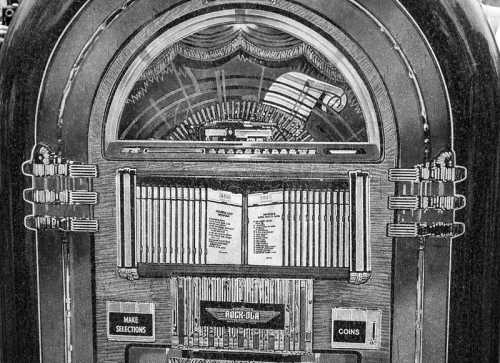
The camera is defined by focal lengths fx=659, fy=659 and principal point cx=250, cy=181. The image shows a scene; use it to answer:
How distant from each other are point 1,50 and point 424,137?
937 mm

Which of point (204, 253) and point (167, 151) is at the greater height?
point (167, 151)

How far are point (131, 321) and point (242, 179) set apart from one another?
1.35 ft

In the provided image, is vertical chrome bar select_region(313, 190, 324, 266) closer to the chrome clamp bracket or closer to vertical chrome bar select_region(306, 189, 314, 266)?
vertical chrome bar select_region(306, 189, 314, 266)

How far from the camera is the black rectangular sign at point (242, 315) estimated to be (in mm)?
1460

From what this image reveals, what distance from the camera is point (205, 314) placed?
1470 millimetres

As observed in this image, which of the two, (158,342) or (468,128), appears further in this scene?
(158,342)

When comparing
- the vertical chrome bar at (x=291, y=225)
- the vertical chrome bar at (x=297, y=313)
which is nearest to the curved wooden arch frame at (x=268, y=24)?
the vertical chrome bar at (x=291, y=225)

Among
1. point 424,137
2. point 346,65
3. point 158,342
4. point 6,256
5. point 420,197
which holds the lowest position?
point 158,342

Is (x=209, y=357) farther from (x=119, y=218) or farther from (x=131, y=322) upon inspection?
(x=119, y=218)

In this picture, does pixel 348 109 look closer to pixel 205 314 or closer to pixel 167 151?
pixel 167 151

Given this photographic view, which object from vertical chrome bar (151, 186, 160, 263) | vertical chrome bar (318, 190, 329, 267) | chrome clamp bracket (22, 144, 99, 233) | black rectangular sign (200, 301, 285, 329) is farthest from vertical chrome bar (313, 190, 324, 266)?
chrome clamp bracket (22, 144, 99, 233)

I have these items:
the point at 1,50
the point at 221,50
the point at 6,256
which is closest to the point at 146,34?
the point at 221,50

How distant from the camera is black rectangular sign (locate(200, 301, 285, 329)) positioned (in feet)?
4.79

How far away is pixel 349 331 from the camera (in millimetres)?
1461
